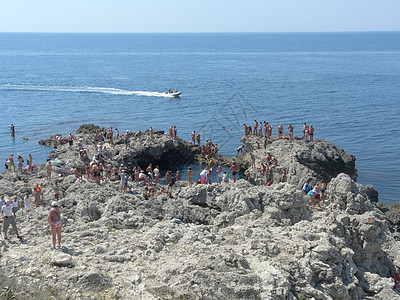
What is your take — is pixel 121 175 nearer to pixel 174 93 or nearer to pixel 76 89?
pixel 174 93

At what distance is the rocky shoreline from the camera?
1279 centimetres

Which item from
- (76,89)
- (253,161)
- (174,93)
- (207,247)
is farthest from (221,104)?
(207,247)

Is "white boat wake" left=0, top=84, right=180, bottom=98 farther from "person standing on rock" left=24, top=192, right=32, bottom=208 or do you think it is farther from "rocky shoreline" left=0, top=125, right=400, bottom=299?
"person standing on rock" left=24, top=192, right=32, bottom=208

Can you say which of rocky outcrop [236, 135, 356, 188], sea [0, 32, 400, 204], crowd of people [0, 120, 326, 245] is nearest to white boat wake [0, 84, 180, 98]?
sea [0, 32, 400, 204]

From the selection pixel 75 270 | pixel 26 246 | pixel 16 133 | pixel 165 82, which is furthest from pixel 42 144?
pixel 165 82

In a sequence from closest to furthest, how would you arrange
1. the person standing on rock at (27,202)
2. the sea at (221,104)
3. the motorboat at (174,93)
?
the person standing on rock at (27,202), the sea at (221,104), the motorboat at (174,93)

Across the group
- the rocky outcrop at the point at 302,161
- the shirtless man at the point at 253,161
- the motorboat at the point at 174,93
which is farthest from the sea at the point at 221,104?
the shirtless man at the point at 253,161

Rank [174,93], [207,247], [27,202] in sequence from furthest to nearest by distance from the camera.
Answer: [174,93]
[27,202]
[207,247]

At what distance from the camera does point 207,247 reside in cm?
1512

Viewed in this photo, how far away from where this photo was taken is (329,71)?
107 meters

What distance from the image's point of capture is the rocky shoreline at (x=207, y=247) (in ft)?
42.0

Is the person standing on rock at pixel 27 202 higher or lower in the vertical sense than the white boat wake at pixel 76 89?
lower

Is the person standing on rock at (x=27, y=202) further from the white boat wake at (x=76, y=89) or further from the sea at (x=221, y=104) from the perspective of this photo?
the white boat wake at (x=76, y=89)

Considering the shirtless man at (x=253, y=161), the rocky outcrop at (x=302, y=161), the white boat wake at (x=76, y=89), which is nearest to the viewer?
the rocky outcrop at (x=302, y=161)
